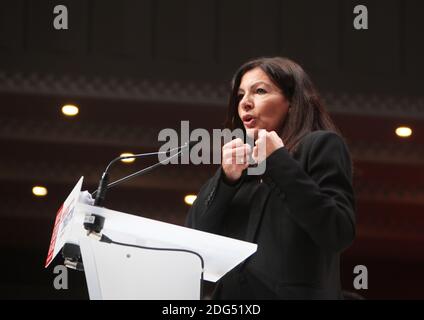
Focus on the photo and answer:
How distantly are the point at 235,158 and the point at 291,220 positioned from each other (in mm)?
155

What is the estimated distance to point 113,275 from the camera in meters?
1.35

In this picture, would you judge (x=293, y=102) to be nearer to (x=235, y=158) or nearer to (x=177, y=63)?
(x=235, y=158)

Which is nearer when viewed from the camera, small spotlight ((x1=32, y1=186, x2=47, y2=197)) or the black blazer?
the black blazer

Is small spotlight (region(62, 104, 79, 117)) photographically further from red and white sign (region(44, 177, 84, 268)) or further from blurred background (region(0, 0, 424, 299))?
red and white sign (region(44, 177, 84, 268))

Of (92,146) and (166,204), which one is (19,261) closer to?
(166,204)

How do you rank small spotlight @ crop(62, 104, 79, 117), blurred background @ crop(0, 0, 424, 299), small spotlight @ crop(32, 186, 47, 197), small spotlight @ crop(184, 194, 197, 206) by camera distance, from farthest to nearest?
small spotlight @ crop(184, 194, 197, 206)
small spotlight @ crop(32, 186, 47, 197)
small spotlight @ crop(62, 104, 79, 117)
blurred background @ crop(0, 0, 424, 299)

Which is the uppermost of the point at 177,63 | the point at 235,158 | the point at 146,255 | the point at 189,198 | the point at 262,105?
the point at 177,63

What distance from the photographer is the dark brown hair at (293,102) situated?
5.59 ft

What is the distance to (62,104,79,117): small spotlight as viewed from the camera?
18.1 ft

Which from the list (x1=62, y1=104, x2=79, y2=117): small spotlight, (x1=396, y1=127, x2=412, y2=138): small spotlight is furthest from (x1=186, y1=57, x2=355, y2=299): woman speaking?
(x1=396, y1=127, x2=412, y2=138): small spotlight

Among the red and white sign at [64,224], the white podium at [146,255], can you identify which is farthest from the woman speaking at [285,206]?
the red and white sign at [64,224]

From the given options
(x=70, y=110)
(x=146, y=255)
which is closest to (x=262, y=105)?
(x=146, y=255)

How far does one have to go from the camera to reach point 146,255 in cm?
136
